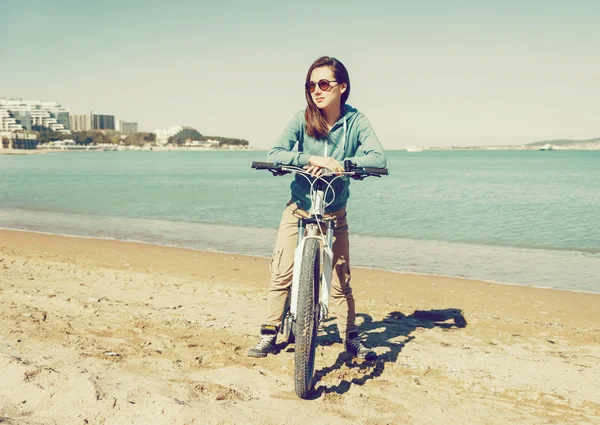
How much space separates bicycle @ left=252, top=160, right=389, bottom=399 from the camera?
12.2 feet

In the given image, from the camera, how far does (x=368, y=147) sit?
4.35 m

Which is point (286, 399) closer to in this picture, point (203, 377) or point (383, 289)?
point (203, 377)

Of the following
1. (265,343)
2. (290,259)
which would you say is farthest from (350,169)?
(265,343)

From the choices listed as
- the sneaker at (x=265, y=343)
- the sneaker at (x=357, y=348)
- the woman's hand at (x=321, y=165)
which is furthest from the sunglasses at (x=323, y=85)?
the sneaker at (x=357, y=348)

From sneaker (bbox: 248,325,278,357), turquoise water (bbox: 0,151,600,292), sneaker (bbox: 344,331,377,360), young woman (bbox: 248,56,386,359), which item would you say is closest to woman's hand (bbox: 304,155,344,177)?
young woman (bbox: 248,56,386,359)

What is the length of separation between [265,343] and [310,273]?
4.08 ft

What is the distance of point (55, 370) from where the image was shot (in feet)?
12.6

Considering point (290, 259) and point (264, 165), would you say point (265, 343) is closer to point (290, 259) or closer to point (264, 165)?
point (290, 259)

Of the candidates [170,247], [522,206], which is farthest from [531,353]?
[522,206]

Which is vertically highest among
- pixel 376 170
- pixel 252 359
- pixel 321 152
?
pixel 321 152

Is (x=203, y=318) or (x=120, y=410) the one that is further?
(x=203, y=318)

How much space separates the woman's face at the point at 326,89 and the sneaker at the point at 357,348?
196cm

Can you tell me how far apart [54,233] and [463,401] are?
13559 millimetres

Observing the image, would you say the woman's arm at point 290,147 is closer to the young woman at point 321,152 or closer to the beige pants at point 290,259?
the young woman at point 321,152
